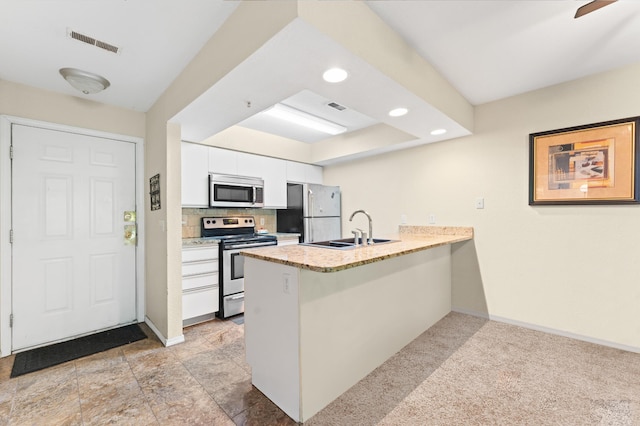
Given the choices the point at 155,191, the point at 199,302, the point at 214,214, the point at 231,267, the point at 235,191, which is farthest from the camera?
the point at 214,214

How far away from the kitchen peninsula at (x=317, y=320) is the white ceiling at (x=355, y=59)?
125 centimetres

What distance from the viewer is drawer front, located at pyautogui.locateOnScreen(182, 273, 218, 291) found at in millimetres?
3062

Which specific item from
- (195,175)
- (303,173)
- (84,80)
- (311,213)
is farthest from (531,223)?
(84,80)

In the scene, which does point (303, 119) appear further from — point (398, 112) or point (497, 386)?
point (497, 386)

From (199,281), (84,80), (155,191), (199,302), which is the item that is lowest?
(199,302)

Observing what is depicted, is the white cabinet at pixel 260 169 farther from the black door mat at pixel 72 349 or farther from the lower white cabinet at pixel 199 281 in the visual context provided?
the black door mat at pixel 72 349

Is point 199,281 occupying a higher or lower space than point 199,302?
higher

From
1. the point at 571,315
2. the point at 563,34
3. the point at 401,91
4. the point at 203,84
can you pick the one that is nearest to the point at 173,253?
the point at 203,84

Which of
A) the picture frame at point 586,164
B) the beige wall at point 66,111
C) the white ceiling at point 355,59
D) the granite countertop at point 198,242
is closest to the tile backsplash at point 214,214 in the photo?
the granite countertop at point 198,242

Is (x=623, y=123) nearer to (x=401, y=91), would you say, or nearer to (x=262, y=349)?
(x=401, y=91)

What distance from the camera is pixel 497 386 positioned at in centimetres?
193

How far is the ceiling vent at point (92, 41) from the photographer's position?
1882mm

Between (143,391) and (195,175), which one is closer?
(143,391)

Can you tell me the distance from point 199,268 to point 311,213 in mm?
1716
